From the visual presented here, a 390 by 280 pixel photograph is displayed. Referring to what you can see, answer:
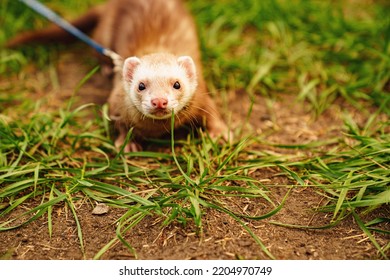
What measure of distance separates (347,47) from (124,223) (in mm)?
2830

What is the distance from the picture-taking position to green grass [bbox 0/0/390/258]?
8.84ft

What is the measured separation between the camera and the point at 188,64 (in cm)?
310

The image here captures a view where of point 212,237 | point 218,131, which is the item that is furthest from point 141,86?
point 212,237

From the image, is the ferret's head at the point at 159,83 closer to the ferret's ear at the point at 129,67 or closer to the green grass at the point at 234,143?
the ferret's ear at the point at 129,67

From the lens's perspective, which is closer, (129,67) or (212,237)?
(212,237)

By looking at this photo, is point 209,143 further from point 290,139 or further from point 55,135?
point 55,135

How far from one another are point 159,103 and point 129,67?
1.58ft

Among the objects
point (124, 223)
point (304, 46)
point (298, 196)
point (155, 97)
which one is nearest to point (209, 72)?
point (304, 46)

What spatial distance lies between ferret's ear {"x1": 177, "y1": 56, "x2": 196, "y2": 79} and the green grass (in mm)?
468

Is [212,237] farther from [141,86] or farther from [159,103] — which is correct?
A: [141,86]

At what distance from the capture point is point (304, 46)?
14.0 feet

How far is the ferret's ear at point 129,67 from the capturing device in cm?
305

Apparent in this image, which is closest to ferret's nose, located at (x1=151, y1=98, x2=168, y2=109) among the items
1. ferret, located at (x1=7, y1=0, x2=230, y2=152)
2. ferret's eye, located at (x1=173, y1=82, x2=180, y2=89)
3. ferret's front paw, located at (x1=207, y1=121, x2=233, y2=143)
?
ferret, located at (x1=7, y1=0, x2=230, y2=152)

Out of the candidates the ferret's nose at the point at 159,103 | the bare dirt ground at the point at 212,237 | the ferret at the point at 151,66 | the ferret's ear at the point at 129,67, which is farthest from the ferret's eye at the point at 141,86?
the bare dirt ground at the point at 212,237
